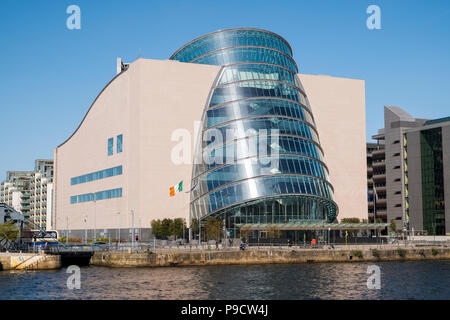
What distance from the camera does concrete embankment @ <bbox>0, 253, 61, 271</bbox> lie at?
64.7m

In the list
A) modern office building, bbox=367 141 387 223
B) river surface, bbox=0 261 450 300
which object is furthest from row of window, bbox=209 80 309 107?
modern office building, bbox=367 141 387 223

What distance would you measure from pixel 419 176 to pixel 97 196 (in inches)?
2597

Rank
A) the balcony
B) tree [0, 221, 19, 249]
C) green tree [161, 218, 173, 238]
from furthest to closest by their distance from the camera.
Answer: the balcony
green tree [161, 218, 173, 238]
tree [0, 221, 19, 249]

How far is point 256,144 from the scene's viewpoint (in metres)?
86.0

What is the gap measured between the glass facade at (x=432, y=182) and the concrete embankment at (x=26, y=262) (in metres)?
82.0

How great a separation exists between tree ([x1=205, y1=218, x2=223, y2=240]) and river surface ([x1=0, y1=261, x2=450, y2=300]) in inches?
735

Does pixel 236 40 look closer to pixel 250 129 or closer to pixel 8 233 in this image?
A: pixel 250 129

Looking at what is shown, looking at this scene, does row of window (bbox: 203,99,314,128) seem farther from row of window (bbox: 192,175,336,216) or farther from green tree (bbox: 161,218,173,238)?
green tree (bbox: 161,218,173,238)

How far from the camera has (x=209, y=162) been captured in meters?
87.9

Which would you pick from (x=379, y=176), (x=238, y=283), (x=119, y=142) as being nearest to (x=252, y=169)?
(x=119, y=142)

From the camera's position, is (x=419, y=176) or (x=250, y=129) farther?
(x=419, y=176)

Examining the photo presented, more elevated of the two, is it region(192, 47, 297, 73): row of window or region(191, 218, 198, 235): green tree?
region(192, 47, 297, 73): row of window
